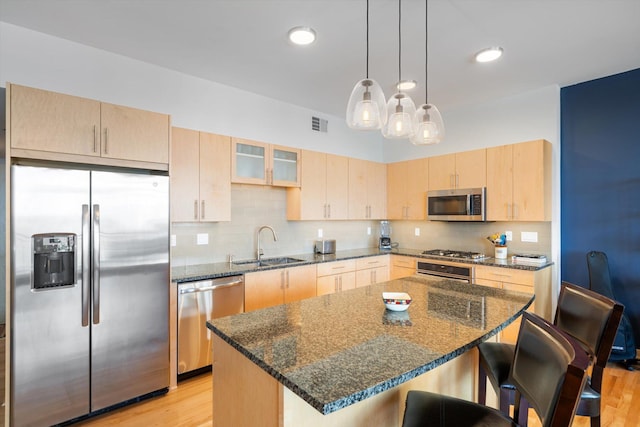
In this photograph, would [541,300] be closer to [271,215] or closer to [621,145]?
[621,145]

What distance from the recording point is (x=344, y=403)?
2.92ft

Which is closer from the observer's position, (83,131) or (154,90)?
(83,131)

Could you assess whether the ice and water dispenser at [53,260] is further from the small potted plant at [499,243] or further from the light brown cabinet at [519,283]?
the small potted plant at [499,243]

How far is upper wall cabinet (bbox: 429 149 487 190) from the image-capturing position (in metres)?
3.75

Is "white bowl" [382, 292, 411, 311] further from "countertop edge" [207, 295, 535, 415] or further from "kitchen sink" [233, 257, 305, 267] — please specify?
"kitchen sink" [233, 257, 305, 267]

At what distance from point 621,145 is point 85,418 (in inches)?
205

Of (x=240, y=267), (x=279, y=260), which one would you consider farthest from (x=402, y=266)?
(x=240, y=267)

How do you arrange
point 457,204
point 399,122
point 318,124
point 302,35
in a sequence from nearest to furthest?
point 399,122
point 302,35
point 457,204
point 318,124


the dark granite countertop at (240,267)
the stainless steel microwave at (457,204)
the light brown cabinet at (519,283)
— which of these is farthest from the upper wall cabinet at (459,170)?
the light brown cabinet at (519,283)

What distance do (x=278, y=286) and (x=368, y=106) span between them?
2.10 meters

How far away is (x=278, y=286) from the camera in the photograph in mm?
3211

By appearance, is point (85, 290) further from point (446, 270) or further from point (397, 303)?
point (446, 270)

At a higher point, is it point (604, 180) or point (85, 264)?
point (604, 180)

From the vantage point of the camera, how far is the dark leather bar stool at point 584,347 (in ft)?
4.38
